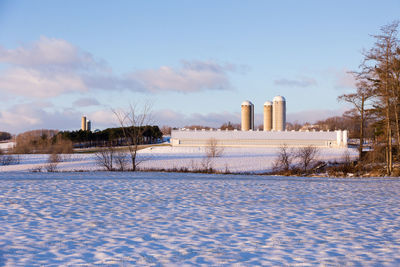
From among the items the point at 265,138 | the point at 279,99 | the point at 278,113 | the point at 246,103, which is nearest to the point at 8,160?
the point at 265,138

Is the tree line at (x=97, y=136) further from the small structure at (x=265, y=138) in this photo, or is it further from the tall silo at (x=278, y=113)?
the tall silo at (x=278, y=113)

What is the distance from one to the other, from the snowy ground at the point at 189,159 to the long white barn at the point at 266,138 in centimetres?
341

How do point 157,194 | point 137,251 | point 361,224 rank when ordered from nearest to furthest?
1. point 137,251
2. point 361,224
3. point 157,194

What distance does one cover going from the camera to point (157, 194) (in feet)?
42.8

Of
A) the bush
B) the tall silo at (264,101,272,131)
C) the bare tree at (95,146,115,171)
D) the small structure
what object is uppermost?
the tall silo at (264,101,272,131)

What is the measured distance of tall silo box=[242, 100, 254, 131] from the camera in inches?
2921

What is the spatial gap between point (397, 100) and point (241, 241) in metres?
20.7

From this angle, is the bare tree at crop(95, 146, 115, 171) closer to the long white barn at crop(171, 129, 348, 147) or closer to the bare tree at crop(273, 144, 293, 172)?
the bare tree at crop(273, 144, 293, 172)

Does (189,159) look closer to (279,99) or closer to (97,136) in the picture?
(279,99)


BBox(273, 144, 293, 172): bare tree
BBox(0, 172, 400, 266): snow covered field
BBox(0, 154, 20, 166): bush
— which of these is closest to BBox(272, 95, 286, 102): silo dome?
BBox(273, 144, 293, 172): bare tree

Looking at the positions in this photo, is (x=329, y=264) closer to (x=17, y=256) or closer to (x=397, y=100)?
(x=17, y=256)

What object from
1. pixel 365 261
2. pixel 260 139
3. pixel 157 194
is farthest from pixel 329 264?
pixel 260 139

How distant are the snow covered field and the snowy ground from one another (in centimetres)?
1707

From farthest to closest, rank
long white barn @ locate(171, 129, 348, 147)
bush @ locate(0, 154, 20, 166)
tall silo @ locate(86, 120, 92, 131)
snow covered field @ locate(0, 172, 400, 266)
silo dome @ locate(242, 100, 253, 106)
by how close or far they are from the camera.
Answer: tall silo @ locate(86, 120, 92, 131), silo dome @ locate(242, 100, 253, 106), long white barn @ locate(171, 129, 348, 147), bush @ locate(0, 154, 20, 166), snow covered field @ locate(0, 172, 400, 266)
